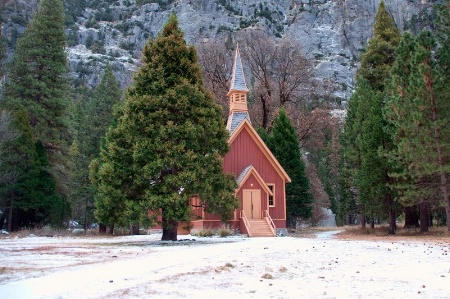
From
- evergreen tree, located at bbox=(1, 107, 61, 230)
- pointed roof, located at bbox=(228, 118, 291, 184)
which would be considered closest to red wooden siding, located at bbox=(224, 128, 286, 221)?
pointed roof, located at bbox=(228, 118, 291, 184)

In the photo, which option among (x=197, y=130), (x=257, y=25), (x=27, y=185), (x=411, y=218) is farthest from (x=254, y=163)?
(x=257, y=25)

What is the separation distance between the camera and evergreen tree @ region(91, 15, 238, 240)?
17.8 metres

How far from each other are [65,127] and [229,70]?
49.5 ft

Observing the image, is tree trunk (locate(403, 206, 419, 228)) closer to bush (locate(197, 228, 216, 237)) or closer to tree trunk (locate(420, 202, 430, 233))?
tree trunk (locate(420, 202, 430, 233))

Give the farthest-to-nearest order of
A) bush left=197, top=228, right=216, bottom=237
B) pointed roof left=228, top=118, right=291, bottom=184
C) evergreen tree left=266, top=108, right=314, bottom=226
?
1. evergreen tree left=266, top=108, right=314, bottom=226
2. pointed roof left=228, top=118, right=291, bottom=184
3. bush left=197, top=228, right=216, bottom=237

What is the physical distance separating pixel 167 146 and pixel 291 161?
61.6 feet

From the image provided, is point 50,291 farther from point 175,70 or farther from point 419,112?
point 419,112

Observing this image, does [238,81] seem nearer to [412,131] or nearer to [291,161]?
[291,161]

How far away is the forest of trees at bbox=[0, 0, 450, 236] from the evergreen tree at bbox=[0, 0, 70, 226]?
10 centimetres

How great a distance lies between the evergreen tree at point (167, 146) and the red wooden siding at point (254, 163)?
8.82 meters

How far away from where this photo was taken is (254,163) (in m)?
29.4

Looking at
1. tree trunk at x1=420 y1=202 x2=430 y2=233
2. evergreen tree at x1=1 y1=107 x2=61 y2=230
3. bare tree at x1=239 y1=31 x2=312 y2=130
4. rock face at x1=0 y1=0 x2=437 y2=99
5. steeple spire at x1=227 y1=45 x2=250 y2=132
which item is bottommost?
tree trunk at x1=420 y1=202 x2=430 y2=233

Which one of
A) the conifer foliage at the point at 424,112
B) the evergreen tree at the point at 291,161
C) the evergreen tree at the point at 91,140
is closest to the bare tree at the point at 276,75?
the evergreen tree at the point at 291,161

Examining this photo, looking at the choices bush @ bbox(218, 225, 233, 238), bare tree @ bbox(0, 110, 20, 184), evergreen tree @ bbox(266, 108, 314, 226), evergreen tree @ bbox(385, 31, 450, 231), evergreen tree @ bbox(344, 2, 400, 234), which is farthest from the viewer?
evergreen tree @ bbox(266, 108, 314, 226)
